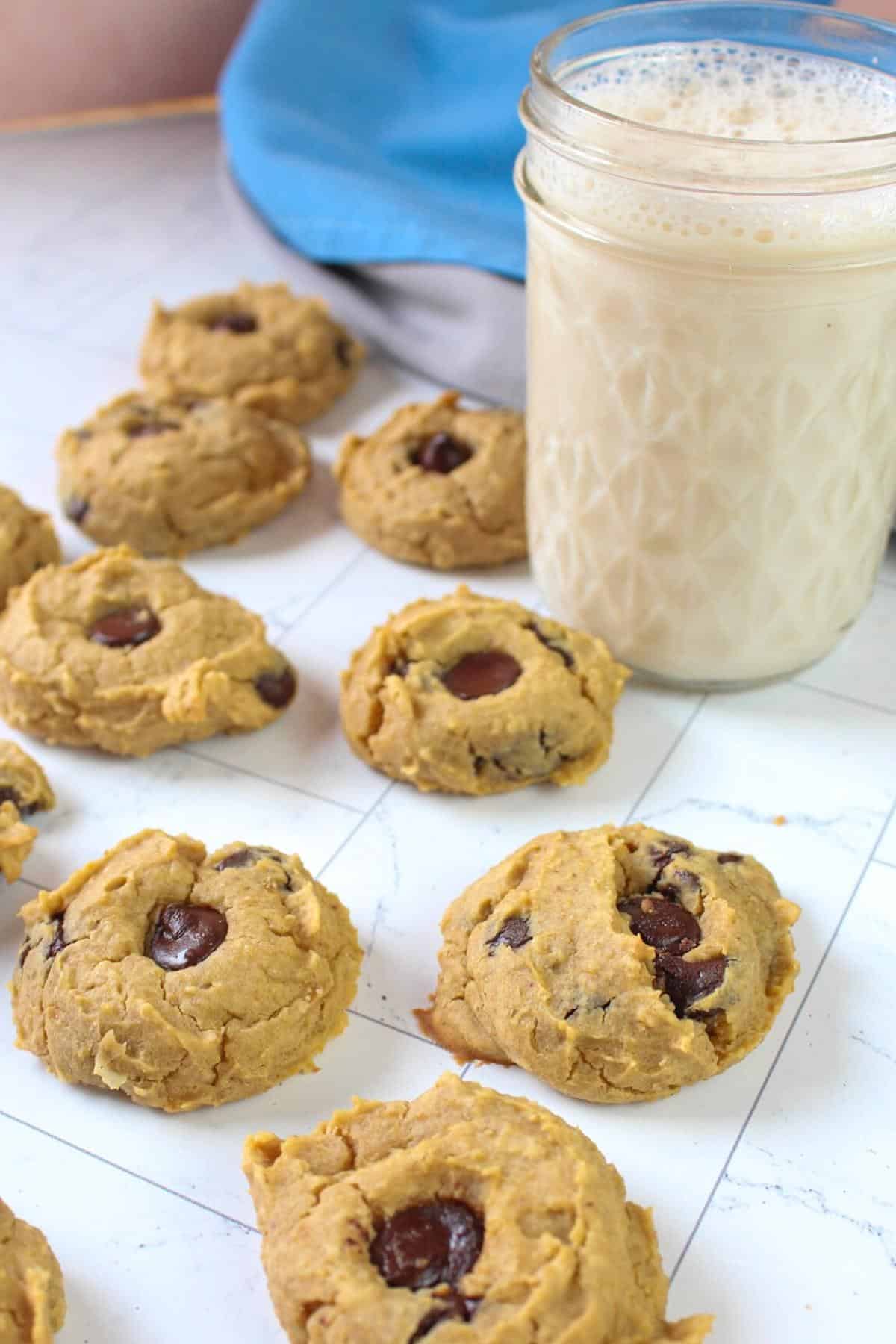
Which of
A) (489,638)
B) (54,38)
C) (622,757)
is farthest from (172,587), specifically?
(54,38)

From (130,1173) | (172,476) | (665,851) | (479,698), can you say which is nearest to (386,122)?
(172,476)

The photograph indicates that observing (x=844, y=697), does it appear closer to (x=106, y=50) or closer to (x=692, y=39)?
(x=692, y=39)

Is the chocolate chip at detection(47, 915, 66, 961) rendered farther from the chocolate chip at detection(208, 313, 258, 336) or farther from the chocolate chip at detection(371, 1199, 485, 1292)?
the chocolate chip at detection(208, 313, 258, 336)

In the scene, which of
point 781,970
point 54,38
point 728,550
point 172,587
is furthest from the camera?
point 54,38

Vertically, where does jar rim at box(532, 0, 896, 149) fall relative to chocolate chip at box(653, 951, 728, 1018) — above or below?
above

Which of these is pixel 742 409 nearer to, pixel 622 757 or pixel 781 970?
pixel 622 757

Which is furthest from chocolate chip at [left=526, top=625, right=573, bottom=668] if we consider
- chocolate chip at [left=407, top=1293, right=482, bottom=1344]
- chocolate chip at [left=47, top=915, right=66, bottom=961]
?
chocolate chip at [left=407, top=1293, right=482, bottom=1344]
